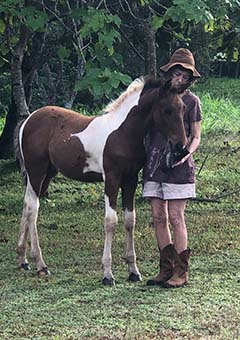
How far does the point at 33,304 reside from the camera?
607 centimetres

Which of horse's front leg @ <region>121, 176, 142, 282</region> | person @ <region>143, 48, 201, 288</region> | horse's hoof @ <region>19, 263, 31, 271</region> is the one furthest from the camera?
horse's hoof @ <region>19, 263, 31, 271</region>

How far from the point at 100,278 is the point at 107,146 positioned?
1.23m

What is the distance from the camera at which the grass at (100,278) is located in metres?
5.43

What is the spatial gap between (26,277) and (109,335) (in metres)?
2.04

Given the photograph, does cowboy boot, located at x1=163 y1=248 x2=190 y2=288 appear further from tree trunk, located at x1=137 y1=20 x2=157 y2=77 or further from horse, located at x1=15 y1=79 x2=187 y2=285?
tree trunk, located at x1=137 y1=20 x2=157 y2=77

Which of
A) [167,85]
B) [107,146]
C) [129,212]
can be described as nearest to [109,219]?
[129,212]

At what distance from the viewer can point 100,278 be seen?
6.98 m

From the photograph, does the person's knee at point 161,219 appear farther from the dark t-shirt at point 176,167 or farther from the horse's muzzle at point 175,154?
the horse's muzzle at point 175,154

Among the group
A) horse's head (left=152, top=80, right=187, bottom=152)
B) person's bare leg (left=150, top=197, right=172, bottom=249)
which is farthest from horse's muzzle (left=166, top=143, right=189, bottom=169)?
person's bare leg (left=150, top=197, right=172, bottom=249)

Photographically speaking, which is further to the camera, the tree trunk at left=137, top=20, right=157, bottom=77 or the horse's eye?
the tree trunk at left=137, top=20, right=157, bottom=77

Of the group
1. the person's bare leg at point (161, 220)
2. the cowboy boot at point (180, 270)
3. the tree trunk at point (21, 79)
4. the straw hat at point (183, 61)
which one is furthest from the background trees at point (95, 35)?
the cowboy boot at point (180, 270)

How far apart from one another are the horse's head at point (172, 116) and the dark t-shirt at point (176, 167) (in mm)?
112

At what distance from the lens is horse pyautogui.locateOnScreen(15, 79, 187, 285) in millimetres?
6621

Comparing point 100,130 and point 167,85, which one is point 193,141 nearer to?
point 167,85
